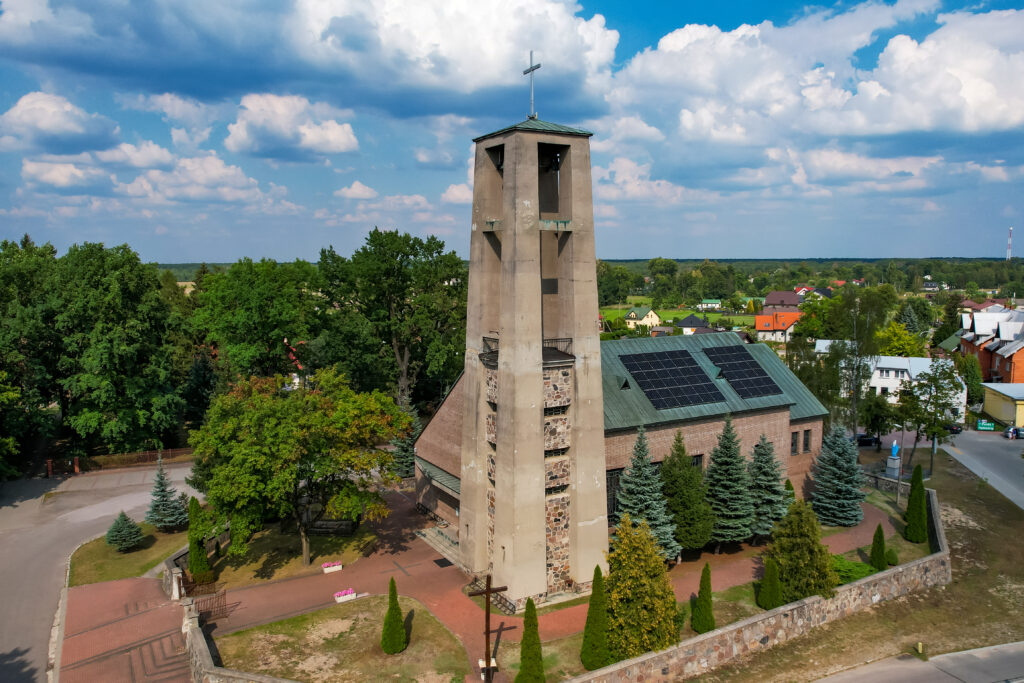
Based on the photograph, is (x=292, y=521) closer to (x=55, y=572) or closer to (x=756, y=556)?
(x=55, y=572)

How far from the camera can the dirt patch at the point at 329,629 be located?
21.9 m

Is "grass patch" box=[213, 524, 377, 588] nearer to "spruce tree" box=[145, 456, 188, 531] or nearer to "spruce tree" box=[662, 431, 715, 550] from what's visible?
"spruce tree" box=[145, 456, 188, 531]

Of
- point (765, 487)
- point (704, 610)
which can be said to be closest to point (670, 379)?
point (765, 487)

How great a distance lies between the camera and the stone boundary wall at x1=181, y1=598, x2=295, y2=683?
18.8 metres

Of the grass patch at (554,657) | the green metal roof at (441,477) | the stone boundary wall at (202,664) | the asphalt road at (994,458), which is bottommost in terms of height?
the asphalt road at (994,458)

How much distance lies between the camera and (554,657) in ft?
67.5

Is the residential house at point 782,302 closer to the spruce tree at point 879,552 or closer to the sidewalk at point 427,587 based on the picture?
the sidewalk at point 427,587

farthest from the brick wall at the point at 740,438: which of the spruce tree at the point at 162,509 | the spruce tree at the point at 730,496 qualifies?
the spruce tree at the point at 162,509

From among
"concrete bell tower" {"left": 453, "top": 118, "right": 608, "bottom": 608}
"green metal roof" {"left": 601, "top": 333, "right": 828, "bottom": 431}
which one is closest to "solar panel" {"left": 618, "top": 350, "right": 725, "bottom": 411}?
"green metal roof" {"left": 601, "top": 333, "right": 828, "bottom": 431}

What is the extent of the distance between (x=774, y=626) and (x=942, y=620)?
741 cm

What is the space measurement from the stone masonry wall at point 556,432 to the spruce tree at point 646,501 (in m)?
3.90

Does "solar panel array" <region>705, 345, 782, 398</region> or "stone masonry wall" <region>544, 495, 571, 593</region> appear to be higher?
"solar panel array" <region>705, 345, 782, 398</region>

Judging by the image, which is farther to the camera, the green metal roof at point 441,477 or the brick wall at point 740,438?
the green metal roof at point 441,477

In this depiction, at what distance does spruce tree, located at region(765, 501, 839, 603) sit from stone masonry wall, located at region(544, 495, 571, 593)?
25.8 feet
